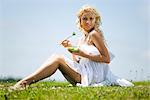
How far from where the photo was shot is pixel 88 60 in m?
10.9

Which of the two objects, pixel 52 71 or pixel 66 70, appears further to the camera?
pixel 66 70

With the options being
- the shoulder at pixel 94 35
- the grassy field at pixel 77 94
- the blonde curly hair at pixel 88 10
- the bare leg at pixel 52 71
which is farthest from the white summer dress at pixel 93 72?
the grassy field at pixel 77 94

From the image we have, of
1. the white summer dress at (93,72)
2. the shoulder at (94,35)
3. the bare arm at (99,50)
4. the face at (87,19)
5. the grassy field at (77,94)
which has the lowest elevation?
the grassy field at (77,94)

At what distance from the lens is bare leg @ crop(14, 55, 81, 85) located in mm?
10219

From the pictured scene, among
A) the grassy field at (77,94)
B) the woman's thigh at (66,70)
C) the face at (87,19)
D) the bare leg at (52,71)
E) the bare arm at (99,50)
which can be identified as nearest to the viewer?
the grassy field at (77,94)

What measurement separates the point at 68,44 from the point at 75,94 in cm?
228

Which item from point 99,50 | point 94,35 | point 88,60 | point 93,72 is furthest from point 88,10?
point 93,72

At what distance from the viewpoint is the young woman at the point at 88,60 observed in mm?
10555

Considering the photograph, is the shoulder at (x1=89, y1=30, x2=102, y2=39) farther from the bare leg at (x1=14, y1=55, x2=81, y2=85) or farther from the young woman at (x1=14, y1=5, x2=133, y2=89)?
the bare leg at (x1=14, y1=55, x2=81, y2=85)

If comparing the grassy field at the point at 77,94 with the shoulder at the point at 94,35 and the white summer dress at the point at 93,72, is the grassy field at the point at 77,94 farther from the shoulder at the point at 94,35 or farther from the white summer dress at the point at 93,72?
the shoulder at the point at 94,35

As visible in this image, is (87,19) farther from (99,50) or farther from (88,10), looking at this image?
(99,50)

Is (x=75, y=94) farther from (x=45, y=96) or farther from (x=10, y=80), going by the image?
(x=10, y=80)

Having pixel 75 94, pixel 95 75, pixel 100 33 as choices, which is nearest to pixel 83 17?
pixel 100 33

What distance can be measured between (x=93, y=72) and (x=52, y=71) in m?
1.03
